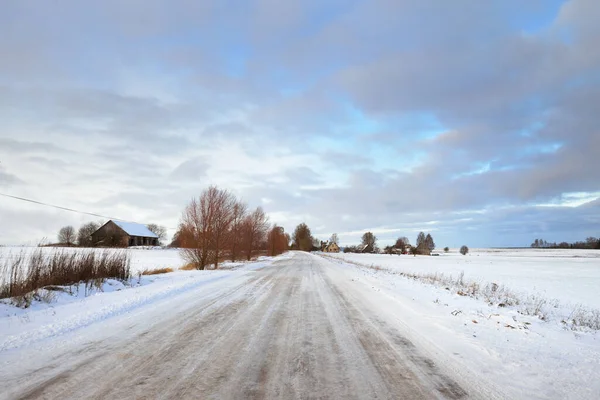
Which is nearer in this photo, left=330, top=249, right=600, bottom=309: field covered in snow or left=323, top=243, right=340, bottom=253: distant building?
left=330, top=249, right=600, bottom=309: field covered in snow

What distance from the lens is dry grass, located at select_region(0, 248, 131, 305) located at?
9664 millimetres

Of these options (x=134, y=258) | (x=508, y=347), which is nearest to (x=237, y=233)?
(x=134, y=258)

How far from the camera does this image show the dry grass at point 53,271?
31.7 feet

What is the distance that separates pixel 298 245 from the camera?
6969 inches

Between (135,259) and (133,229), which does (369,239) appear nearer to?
(133,229)

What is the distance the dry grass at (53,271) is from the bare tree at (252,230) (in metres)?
31.6

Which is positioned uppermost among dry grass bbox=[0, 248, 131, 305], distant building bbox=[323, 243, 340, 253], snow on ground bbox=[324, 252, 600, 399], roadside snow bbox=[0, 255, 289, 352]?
distant building bbox=[323, 243, 340, 253]

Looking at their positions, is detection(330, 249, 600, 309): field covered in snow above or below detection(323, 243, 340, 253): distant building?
below

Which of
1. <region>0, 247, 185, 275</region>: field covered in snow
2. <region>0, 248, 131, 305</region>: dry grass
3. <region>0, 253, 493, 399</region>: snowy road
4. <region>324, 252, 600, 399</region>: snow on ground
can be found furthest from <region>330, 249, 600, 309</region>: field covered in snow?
<region>0, 247, 185, 275</region>: field covered in snow

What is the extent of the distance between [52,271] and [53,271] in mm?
40

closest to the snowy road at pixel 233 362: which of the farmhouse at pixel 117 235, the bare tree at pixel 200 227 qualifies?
the bare tree at pixel 200 227

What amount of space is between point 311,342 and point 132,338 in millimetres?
3081

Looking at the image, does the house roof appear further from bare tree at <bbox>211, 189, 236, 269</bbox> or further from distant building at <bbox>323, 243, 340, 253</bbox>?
distant building at <bbox>323, 243, 340, 253</bbox>

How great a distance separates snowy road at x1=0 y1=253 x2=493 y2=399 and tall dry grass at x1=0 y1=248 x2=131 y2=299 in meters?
4.59
